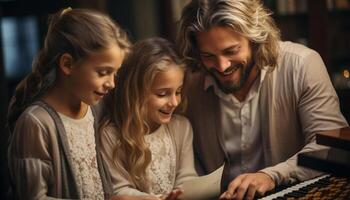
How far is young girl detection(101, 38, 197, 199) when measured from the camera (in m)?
1.78

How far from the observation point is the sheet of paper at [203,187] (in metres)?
1.83

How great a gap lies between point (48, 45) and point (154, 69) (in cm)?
33

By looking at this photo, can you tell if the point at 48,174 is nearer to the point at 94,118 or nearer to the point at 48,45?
the point at 94,118

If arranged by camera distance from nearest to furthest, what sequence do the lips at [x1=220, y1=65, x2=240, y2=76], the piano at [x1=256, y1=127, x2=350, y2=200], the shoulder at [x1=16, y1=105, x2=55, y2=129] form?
1. the shoulder at [x1=16, y1=105, x2=55, y2=129]
2. the piano at [x1=256, y1=127, x2=350, y2=200]
3. the lips at [x1=220, y1=65, x2=240, y2=76]

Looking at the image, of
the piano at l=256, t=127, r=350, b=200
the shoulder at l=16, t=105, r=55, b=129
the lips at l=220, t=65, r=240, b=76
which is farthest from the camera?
the lips at l=220, t=65, r=240, b=76

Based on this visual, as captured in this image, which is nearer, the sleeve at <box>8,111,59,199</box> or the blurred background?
the sleeve at <box>8,111,59,199</box>

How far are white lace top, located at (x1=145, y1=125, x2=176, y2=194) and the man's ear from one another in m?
0.35

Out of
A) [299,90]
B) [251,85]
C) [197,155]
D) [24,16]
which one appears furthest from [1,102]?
[299,90]

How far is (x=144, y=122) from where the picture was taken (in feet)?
5.94

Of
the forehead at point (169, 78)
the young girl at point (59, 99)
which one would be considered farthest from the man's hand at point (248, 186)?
the young girl at point (59, 99)

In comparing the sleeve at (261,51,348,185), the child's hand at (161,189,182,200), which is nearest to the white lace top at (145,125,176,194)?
the child's hand at (161,189,182,200)

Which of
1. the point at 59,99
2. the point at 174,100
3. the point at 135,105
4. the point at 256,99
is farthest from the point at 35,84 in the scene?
the point at 256,99

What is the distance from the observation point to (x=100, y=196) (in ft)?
5.77

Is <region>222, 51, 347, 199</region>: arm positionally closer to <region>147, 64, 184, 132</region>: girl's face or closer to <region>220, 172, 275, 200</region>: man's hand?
<region>220, 172, 275, 200</region>: man's hand
